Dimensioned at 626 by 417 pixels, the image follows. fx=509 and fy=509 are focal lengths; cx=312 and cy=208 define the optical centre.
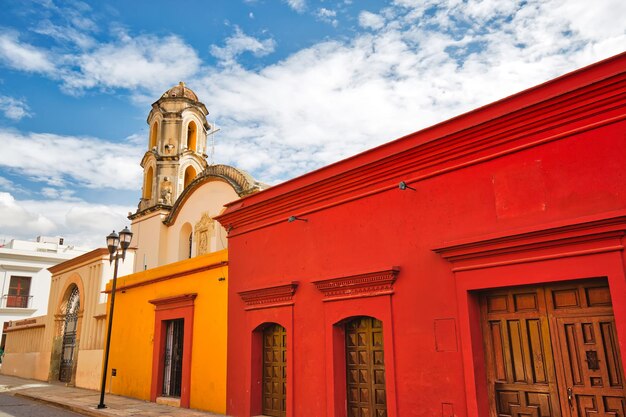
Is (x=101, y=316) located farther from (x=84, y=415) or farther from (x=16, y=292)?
(x=16, y=292)

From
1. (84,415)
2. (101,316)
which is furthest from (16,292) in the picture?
(84,415)

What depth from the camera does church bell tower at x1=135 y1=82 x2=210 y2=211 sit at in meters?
18.8

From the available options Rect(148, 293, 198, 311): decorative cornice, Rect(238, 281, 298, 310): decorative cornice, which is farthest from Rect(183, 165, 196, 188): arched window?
Rect(238, 281, 298, 310): decorative cornice

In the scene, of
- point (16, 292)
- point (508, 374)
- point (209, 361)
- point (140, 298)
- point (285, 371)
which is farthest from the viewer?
point (16, 292)

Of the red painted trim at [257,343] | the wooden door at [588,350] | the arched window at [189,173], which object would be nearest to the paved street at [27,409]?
the red painted trim at [257,343]

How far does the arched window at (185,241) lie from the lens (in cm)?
1666

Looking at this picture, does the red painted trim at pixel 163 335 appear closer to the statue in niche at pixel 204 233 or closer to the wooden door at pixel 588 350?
the statue in niche at pixel 204 233

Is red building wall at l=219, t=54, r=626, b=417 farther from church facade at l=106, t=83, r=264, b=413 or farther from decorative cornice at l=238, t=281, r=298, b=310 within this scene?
church facade at l=106, t=83, r=264, b=413

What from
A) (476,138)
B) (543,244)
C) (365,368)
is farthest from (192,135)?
(543,244)

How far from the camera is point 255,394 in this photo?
8.84 m

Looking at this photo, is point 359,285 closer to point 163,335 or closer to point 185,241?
point 163,335

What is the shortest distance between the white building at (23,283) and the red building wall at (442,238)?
22881 millimetres

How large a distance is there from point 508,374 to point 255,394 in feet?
15.2

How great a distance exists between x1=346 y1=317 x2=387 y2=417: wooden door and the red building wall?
16 cm
